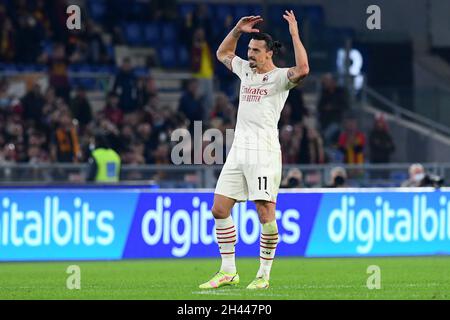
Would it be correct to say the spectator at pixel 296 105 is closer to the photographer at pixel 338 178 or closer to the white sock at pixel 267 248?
the photographer at pixel 338 178

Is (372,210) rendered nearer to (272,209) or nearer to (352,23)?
(272,209)

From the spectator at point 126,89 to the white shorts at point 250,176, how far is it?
37.9 ft

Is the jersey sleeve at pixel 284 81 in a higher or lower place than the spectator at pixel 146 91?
higher

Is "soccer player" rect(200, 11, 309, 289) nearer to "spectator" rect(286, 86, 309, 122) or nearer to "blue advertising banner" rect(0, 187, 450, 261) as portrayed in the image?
"blue advertising banner" rect(0, 187, 450, 261)

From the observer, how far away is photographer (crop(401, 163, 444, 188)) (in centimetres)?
2208

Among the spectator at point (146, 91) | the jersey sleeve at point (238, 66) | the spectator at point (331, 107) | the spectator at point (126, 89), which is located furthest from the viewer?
the spectator at point (331, 107)

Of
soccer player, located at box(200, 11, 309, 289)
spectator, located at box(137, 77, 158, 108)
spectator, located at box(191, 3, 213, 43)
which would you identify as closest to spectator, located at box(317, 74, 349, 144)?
spectator, located at box(191, 3, 213, 43)

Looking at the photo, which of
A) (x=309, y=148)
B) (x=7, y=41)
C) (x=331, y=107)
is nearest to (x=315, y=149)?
(x=309, y=148)

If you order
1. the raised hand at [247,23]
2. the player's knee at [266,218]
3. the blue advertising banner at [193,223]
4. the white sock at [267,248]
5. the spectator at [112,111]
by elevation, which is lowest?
the blue advertising banner at [193,223]

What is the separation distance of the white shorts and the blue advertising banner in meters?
6.14

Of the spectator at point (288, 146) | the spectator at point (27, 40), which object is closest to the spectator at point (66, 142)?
the spectator at point (27, 40)

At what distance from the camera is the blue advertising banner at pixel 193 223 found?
64.1ft

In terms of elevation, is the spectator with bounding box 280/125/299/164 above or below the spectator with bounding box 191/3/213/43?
below

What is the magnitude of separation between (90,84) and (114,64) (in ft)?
2.74
